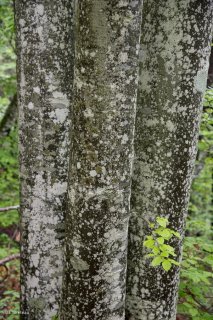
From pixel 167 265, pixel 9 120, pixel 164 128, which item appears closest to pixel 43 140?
pixel 164 128

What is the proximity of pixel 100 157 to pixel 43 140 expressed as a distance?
1.01 m

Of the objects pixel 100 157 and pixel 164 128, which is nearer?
pixel 100 157

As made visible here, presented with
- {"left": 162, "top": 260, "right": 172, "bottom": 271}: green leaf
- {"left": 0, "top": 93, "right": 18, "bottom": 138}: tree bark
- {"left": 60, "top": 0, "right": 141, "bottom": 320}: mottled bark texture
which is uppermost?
{"left": 60, "top": 0, "right": 141, "bottom": 320}: mottled bark texture

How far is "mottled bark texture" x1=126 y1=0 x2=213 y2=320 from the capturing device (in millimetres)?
2367

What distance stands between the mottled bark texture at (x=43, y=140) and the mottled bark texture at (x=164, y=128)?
2.04 feet

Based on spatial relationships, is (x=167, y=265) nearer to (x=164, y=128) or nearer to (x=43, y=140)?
(x=164, y=128)

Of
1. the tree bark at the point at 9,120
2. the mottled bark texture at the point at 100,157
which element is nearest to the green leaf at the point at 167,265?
the mottled bark texture at the point at 100,157

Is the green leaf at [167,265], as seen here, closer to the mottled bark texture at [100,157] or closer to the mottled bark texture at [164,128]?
the mottled bark texture at [100,157]

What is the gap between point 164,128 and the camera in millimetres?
2492

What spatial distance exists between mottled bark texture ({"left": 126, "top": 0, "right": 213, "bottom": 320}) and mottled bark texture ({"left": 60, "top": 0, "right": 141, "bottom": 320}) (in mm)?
588

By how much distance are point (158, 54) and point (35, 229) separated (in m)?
1.73

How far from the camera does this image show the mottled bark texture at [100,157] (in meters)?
1.72

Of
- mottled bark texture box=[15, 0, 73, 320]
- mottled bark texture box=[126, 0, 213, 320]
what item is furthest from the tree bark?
mottled bark texture box=[126, 0, 213, 320]

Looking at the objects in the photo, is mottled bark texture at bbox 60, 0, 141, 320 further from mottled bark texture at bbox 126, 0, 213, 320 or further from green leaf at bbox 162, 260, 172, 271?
mottled bark texture at bbox 126, 0, 213, 320
